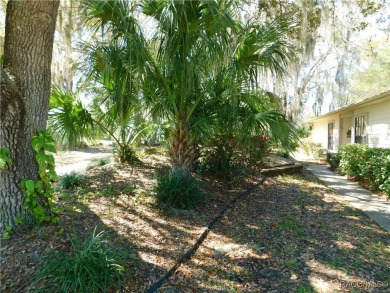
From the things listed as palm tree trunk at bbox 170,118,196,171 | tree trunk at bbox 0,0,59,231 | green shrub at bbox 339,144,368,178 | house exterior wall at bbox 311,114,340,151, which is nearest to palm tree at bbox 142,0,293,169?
palm tree trunk at bbox 170,118,196,171

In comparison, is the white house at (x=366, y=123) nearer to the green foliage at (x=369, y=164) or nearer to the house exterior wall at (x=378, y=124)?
the house exterior wall at (x=378, y=124)

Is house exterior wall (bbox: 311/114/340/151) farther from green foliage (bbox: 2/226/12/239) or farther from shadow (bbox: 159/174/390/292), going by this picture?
green foliage (bbox: 2/226/12/239)

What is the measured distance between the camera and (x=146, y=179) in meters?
6.14

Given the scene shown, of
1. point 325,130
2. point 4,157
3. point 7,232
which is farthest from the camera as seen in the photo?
point 325,130

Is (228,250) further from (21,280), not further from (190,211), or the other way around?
(21,280)

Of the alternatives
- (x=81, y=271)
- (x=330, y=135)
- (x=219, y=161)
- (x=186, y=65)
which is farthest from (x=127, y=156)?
(x=330, y=135)

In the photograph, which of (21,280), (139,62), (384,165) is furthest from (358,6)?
(21,280)

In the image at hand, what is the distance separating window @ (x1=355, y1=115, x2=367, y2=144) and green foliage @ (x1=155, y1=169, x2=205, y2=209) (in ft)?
31.2

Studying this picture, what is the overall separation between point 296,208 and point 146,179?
3432 mm

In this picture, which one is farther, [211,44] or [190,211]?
[190,211]

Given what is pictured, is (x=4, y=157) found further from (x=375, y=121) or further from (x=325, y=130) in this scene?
(x=325, y=130)

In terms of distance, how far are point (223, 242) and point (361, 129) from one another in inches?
427

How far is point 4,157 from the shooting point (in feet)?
9.24

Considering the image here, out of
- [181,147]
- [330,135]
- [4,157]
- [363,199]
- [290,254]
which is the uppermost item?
[330,135]
